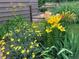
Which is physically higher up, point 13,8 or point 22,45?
point 22,45

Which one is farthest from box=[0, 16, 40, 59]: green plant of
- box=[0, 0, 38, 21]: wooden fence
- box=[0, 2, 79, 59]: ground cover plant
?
box=[0, 0, 38, 21]: wooden fence

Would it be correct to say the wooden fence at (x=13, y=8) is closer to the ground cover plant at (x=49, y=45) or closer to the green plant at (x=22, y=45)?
the green plant at (x=22, y=45)

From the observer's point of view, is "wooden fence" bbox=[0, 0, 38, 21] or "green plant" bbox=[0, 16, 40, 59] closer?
"green plant" bbox=[0, 16, 40, 59]

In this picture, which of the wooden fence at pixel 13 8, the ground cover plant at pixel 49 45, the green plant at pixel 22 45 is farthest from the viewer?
the wooden fence at pixel 13 8

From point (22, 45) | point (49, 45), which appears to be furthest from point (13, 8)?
point (49, 45)

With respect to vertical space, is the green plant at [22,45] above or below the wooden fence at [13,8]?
above

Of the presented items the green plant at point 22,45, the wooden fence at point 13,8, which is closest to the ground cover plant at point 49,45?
the green plant at point 22,45

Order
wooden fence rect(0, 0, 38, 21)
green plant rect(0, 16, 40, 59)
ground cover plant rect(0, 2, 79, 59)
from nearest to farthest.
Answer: ground cover plant rect(0, 2, 79, 59) < green plant rect(0, 16, 40, 59) < wooden fence rect(0, 0, 38, 21)

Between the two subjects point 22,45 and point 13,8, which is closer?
point 22,45

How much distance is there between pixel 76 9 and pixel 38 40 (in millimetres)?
11410

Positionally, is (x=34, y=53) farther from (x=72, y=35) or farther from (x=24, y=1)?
(x=24, y=1)

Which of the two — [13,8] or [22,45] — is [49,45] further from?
[13,8]

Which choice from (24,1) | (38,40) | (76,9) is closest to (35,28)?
(38,40)

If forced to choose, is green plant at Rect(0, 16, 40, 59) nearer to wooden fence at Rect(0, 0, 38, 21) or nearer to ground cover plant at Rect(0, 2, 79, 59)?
ground cover plant at Rect(0, 2, 79, 59)
